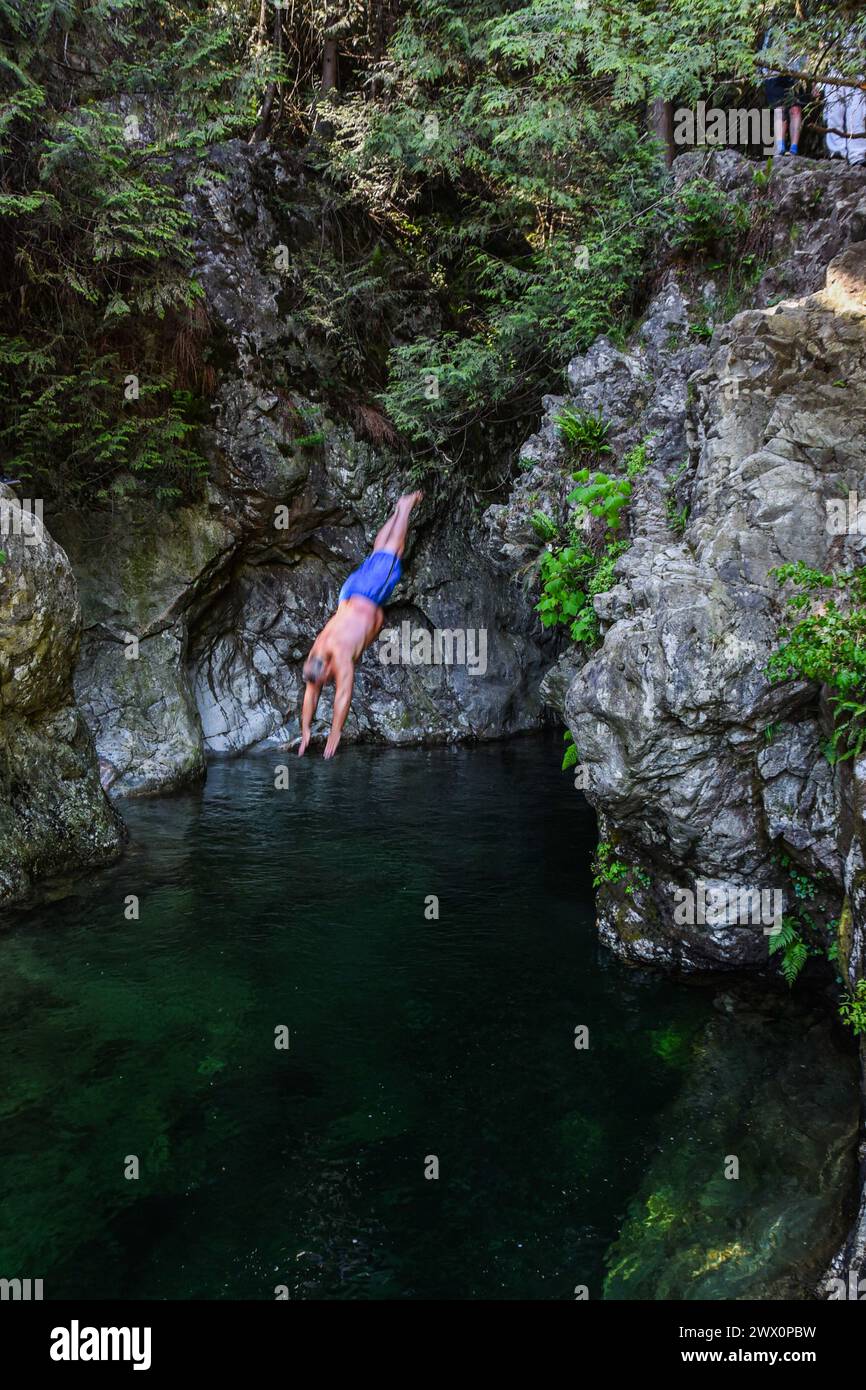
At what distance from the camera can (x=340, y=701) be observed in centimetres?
764

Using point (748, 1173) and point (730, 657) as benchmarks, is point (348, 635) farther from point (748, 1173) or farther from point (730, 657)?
point (748, 1173)

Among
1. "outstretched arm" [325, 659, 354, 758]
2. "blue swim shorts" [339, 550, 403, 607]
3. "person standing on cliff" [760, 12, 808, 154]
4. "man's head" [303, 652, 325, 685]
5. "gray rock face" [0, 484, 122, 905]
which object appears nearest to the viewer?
"outstretched arm" [325, 659, 354, 758]

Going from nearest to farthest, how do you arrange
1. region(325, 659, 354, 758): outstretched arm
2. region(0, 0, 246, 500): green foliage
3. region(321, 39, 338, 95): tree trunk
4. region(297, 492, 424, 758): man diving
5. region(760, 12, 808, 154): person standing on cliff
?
region(325, 659, 354, 758): outstretched arm → region(297, 492, 424, 758): man diving → region(760, 12, 808, 154): person standing on cliff → region(0, 0, 246, 500): green foliage → region(321, 39, 338, 95): tree trunk

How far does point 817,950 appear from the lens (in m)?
8.00

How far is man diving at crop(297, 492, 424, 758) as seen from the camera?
25.7 feet

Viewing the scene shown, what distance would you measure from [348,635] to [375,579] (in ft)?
3.57

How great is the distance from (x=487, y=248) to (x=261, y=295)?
5769 millimetres

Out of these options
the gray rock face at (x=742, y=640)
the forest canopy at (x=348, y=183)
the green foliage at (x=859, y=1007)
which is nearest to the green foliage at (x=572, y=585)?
the gray rock face at (x=742, y=640)

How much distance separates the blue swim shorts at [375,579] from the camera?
899 cm

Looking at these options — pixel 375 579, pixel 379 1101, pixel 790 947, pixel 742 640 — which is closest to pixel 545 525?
pixel 375 579

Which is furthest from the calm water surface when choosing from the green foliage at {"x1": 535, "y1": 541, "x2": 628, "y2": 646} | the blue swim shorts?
the blue swim shorts

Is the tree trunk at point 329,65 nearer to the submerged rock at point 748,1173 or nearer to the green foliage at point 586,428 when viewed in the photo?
the green foliage at point 586,428

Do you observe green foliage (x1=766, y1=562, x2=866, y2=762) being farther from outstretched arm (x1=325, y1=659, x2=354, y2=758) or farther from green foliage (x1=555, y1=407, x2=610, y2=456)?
green foliage (x1=555, y1=407, x2=610, y2=456)
